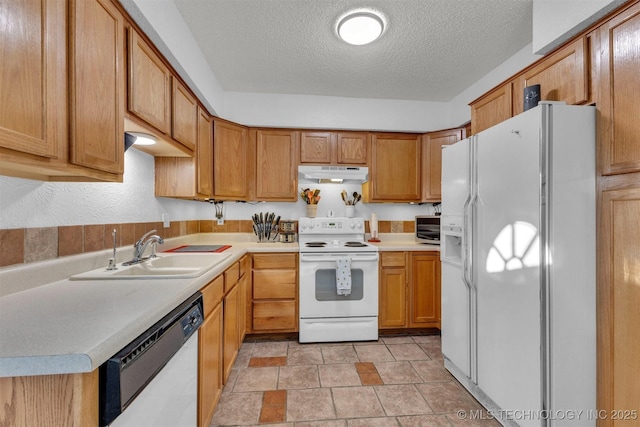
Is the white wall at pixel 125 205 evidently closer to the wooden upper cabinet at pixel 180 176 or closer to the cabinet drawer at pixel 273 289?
the wooden upper cabinet at pixel 180 176

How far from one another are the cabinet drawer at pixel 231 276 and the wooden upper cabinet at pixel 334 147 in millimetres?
1424

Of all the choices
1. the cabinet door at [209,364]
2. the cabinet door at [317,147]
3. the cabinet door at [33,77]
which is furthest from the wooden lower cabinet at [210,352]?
the cabinet door at [317,147]

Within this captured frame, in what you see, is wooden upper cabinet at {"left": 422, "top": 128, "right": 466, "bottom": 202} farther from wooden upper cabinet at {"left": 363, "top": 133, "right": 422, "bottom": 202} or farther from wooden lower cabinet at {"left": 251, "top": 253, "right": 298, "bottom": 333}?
wooden lower cabinet at {"left": 251, "top": 253, "right": 298, "bottom": 333}

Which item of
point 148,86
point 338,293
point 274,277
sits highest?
point 148,86

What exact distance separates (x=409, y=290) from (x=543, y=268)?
1582 mm

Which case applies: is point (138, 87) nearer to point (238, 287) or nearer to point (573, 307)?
point (238, 287)

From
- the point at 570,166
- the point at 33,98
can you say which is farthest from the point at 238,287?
the point at 570,166

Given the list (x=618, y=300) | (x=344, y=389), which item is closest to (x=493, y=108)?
(x=618, y=300)

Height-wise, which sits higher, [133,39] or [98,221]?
[133,39]

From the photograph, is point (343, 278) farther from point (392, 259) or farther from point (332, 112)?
point (332, 112)

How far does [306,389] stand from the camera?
1.95 m

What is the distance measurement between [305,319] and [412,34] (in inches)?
102

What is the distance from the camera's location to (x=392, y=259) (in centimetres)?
281

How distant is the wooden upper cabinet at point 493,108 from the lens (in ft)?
6.44
